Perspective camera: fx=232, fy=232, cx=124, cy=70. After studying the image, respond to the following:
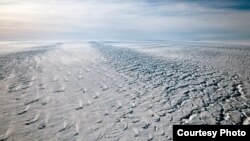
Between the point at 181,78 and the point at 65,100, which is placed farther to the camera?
the point at 181,78

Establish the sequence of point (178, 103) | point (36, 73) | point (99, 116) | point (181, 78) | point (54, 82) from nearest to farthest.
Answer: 1. point (99, 116)
2. point (178, 103)
3. point (54, 82)
4. point (181, 78)
5. point (36, 73)

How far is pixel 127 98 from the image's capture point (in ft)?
27.7

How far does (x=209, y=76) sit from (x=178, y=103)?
16.7ft

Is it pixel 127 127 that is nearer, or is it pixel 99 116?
pixel 127 127

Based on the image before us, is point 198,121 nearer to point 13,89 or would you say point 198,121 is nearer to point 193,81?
point 193,81

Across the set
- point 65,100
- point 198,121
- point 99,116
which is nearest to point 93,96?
point 65,100

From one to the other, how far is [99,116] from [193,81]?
5.86 metres

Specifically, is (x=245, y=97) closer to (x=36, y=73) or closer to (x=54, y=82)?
(x=54, y=82)

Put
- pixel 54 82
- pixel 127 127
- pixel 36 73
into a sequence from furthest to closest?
pixel 36 73 < pixel 54 82 < pixel 127 127

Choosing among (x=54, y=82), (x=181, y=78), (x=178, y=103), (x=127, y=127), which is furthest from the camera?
(x=181, y=78)

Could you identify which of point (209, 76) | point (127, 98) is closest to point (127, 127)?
point (127, 98)

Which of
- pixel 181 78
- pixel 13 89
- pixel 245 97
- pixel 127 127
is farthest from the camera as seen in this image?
pixel 181 78

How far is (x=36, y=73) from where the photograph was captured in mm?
12844

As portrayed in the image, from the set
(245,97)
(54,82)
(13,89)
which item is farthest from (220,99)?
(13,89)
